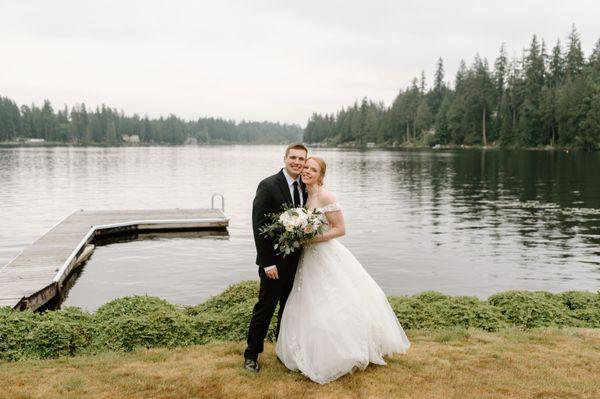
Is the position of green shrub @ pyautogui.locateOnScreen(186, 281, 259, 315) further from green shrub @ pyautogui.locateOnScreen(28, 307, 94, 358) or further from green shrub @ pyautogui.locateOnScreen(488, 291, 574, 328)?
green shrub @ pyautogui.locateOnScreen(488, 291, 574, 328)

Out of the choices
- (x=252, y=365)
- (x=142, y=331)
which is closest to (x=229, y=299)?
(x=142, y=331)

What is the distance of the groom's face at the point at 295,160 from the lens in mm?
6688

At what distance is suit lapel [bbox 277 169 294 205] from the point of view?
22.5 ft

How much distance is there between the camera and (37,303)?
1419 centimetres

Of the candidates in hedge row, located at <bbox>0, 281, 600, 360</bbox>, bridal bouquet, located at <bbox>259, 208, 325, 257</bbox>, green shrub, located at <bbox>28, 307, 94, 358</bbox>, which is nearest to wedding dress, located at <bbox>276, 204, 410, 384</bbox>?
bridal bouquet, located at <bbox>259, 208, 325, 257</bbox>

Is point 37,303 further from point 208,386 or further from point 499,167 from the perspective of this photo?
point 499,167

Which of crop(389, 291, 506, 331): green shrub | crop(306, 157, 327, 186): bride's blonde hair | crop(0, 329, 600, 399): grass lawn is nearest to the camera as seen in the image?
crop(0, 329, 600, 399): grass lawn

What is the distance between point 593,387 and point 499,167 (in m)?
65.1

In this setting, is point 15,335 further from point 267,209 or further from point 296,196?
point 296,196

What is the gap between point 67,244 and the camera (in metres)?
21.0

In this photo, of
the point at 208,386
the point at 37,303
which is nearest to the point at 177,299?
the point at 37,303

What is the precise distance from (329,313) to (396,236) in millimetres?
19826

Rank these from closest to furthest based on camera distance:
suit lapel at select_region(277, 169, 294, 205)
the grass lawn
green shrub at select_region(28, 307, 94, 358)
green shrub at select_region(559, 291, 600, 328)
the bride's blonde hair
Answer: the grass lawn → the bride's blonde hair → suit lapel at select_region(277, 169, 294, 205) → green shrub at select_region(28, 307, 94, 358) → green shrub at select_region(559, 291, 600, 328)

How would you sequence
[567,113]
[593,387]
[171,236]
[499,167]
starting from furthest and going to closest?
[567,113], [499,167], [171,236], [593,387]
